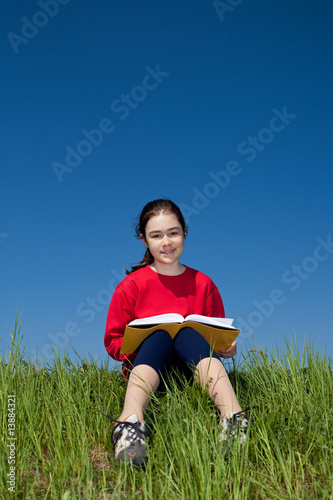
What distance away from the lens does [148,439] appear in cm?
306

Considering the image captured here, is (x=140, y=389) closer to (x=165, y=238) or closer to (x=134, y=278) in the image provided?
(x=134, y=278)

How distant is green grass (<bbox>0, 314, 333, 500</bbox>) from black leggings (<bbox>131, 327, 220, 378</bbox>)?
18 cm

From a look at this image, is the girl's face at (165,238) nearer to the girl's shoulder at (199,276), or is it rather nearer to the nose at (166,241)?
the nose at (166,241)

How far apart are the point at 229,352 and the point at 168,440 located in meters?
0.86

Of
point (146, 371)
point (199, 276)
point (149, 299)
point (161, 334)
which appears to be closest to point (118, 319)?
point (149, 299)

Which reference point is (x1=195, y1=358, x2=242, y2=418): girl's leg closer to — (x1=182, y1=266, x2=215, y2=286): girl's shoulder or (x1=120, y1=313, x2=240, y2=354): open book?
(x1=120, y1=313, x2=240, y2=354): open book

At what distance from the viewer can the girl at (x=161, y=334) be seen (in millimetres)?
2969

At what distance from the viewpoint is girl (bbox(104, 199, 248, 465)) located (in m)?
2.97

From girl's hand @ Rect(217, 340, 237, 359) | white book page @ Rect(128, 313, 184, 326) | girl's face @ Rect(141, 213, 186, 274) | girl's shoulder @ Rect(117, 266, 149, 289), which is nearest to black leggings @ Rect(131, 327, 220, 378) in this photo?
white book page @ Rect(128, 313, 184, 326)

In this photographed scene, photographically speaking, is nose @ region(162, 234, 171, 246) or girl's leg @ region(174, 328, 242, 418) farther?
nose @ region(162, 234, 171, 246)

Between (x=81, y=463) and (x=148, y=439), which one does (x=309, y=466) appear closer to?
(x=148, y=439)

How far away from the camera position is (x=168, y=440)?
311 cm

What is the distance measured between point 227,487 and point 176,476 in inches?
12.0

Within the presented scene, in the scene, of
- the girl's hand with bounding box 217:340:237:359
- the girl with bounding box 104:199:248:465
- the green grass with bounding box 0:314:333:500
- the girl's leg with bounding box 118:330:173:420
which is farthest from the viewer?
the girl's hand with bounding box 217:340:237:359
